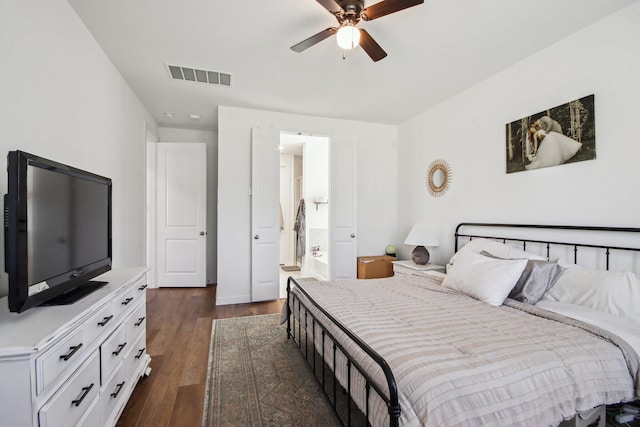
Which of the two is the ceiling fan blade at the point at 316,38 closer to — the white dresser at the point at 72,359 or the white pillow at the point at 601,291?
the white dresser at the point at 72,359

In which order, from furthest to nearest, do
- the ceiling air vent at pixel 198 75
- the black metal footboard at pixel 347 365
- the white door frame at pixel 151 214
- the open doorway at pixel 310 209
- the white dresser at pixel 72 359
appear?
the open doorway at pixel 310 209
the white door frame at pixel 151 214
the ceiling air vent at pixel 198 75
the black metal footboard at pixel 347 365
the white dresser at pixel 72 359

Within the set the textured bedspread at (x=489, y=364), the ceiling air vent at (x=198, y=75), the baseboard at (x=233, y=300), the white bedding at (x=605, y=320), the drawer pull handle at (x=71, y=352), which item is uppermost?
the ceiling air vent at (x=198, y=75)

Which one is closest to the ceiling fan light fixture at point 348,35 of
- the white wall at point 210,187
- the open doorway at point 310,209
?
the open doorway at point 310,209

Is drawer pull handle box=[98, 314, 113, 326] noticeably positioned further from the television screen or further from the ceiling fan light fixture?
the ceiling fan light fixture

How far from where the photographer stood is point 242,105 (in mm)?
3941

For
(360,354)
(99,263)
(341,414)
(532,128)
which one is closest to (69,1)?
(99,263)

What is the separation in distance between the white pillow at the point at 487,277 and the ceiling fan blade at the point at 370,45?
1.79m

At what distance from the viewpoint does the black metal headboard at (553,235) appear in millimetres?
2102

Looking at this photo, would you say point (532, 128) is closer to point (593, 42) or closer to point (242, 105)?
point (593, 42)

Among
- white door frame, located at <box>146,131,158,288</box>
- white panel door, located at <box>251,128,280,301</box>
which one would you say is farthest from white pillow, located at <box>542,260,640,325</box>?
white door frame, located at <box>146,131,158,288</box>

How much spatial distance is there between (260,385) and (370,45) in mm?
2540

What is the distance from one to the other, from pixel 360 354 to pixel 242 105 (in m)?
3.48

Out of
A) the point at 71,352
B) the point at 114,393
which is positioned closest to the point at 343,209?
the point at 114,393

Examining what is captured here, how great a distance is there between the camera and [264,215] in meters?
4.09
